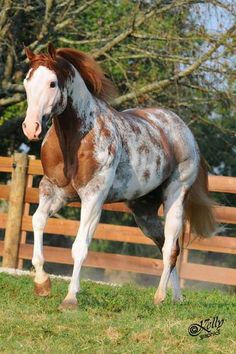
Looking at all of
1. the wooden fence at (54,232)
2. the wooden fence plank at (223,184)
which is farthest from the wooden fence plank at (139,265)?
the wooden fence plank at (223,184)

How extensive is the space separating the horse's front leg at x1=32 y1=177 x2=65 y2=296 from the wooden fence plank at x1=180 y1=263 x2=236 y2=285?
3.95 m

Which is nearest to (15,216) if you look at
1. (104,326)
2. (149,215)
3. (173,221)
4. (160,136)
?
(149,215)

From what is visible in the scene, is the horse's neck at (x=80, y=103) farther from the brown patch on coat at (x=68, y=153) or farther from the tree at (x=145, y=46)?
the tree at (x=145, y=46)

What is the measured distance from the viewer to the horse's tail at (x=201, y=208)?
27.8 feet

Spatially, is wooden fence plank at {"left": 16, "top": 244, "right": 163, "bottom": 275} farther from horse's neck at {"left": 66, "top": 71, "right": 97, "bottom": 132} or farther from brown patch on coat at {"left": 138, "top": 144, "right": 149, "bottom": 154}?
horse's neck at {"left": 66, "top": 71, "right": 97, "bottom": 132}

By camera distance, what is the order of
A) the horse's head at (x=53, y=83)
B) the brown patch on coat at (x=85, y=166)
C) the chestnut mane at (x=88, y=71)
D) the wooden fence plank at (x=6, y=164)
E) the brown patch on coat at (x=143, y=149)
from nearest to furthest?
the horse's head at (x=53, y=83) → the brown patch on coat at (x=85, y=166) → the chestnut mane at (x=88, y=71) → the brown patch on coat at (x=143, y=149) → the wooden fence plank at (x=6, y=164)

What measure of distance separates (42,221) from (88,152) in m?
0.67

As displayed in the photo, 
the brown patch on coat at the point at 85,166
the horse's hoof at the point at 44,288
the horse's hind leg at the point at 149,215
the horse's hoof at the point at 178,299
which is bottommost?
the horse's hoof at the point at 178,299

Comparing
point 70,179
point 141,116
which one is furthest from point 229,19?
point 70,179

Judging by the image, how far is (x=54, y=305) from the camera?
21.1ft

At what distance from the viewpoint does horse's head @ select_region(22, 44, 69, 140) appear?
6234 mm

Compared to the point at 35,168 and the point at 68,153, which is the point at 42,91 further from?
the point at 35,168

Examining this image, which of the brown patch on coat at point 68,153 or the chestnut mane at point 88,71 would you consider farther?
the chestnut mane at point 88,71

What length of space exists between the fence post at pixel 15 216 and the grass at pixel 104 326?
3.82 metres
